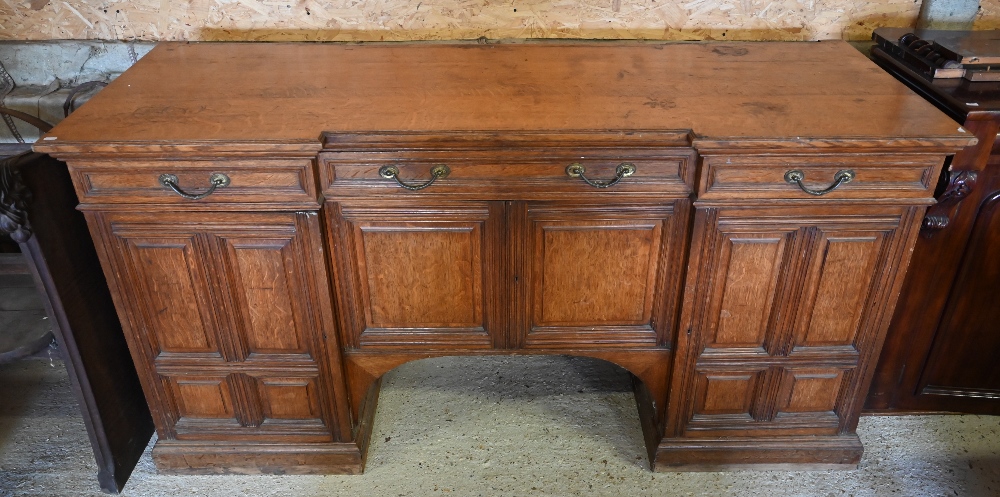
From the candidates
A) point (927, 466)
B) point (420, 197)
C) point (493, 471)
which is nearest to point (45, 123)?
point (420, 197)

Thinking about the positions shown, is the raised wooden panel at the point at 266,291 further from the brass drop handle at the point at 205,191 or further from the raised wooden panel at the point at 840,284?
the raised wooden panel at the point at 840,284

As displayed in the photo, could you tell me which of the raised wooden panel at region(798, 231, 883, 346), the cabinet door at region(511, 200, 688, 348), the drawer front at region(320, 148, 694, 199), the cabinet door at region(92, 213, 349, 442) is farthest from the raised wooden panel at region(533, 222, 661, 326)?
the cabinet door at region(92, 213, 349, 442)

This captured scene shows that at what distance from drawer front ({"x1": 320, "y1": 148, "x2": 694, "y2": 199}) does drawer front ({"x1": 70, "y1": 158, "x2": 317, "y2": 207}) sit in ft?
0.21

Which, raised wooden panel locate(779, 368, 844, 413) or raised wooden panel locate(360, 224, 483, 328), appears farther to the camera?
raised wooden panel locate(779, 368, 844, 413)

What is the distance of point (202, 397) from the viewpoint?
1886 mm

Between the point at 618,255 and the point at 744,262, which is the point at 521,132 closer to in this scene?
the point at 618,255

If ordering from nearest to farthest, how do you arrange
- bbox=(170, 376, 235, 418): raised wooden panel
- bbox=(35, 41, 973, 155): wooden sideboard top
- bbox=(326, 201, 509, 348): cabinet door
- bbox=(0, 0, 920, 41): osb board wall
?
bbox=(35, 41, 973, 155): wooden sideboard top
bbox=(326, 201, 509, 348): cabinet door
bbox=(170, 376, 235, 418): raised wooden panel
bbox=(0, 0, 920, 41): osb board wall

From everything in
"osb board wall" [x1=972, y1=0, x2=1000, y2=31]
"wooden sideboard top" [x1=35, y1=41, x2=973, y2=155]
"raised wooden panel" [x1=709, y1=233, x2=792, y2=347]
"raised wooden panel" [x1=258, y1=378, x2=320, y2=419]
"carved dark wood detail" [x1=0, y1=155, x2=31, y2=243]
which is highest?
"osb board wall" [x1=972, y1=0, x2=1000, y2=31]

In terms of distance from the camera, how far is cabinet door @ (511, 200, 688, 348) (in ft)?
5.31

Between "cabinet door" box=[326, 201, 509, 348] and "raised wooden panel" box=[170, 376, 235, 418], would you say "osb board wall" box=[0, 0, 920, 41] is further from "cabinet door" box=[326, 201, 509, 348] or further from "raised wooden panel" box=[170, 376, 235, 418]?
"raised wooden panel" box=[170, 376, 235, 418]

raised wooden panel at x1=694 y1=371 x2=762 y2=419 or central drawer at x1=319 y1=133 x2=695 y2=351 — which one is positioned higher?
central drawer at x1=319 y1=133 x2=695 y2=351

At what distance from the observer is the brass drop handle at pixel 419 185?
1.53 m

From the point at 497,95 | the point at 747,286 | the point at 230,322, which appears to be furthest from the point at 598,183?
the point at 230,322

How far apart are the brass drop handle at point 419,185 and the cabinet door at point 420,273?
5 cm
